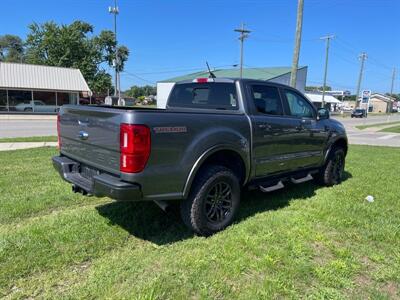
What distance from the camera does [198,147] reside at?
3824 millimetres

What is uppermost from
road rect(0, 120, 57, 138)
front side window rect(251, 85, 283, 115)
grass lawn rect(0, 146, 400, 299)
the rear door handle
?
front side window rect(251, 85, 283, 115)

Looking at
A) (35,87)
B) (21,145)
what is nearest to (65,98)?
(35,87)

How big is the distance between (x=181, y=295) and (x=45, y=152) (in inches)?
316

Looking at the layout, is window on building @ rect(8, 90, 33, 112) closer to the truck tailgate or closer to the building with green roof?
the building with green roof

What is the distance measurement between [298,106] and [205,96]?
169 cm

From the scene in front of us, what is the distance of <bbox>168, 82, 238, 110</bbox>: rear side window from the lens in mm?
4785

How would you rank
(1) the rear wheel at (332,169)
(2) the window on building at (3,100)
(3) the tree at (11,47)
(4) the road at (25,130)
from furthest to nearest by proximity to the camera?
(3) the tree at (11,47)
(2) the window on building at (3,100)
(4) the road at (25,130)
(1) the rear wheel at (332,169)

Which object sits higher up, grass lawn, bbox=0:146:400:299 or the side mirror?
the side mirror

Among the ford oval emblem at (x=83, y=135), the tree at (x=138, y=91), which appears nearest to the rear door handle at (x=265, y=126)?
the ford oval emblem at (x=83, y=135)

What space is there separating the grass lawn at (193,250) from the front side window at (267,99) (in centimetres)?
148

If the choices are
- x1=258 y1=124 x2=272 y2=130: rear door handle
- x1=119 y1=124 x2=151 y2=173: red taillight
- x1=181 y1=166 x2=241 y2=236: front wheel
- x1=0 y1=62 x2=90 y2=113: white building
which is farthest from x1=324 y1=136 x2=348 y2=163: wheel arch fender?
x1=0 y1=62 x2=90 y2=113: white building

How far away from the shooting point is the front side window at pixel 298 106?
5.56 m

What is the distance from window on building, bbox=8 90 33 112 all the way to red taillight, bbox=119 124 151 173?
110 ft

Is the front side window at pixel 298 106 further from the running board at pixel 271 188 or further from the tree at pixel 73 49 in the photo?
the tree at pixel 73 49
